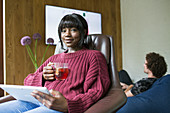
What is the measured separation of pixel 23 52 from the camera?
10.1ft

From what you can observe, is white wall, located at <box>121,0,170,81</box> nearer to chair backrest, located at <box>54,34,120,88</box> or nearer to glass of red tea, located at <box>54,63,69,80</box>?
chair backrest, located at <box>54,34,120,88</box>

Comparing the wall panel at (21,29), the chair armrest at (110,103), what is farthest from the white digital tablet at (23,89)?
the wall panel at (21,29)

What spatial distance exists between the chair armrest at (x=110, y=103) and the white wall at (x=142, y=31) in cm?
260

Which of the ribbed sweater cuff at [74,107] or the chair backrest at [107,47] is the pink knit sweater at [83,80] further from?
the chair backrest at [107,47]

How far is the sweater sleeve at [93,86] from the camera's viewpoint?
1.01m

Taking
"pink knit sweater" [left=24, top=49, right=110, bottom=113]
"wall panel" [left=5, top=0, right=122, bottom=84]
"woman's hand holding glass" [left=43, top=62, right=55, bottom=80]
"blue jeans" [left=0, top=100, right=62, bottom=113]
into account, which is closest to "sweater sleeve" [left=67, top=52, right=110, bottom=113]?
"pink knit sweater" [left=24, top=49, right=110, bottom=113]

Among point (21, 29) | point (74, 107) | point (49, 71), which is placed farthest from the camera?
point (21, 29)

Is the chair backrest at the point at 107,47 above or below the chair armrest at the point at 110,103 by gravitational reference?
above

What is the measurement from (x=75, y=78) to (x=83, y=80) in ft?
0.19

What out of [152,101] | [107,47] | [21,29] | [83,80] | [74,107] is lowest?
[152,101]

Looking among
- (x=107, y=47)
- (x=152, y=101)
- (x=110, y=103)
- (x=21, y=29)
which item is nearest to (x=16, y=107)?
(x=110, y=103)

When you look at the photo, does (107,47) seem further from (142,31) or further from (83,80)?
(142,31)

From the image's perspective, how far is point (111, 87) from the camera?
1.30 metres

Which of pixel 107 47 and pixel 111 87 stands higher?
pixel 107 47
